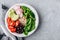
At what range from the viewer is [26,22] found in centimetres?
103

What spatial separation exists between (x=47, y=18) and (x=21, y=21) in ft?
0.43

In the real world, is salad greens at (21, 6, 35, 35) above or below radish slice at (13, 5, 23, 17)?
below

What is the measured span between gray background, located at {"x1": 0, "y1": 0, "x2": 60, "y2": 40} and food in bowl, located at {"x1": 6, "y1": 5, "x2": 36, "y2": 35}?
0.05 meters

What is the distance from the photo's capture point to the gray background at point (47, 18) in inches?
41.7

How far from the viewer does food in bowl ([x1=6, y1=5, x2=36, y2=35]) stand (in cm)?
103

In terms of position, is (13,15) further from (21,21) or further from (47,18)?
(47,18)

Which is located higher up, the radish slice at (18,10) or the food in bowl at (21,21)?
the radish slice at (18,10)

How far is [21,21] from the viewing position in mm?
1029

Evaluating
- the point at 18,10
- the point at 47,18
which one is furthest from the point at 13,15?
the point at 47,18

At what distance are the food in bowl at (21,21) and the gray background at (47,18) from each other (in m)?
0.05

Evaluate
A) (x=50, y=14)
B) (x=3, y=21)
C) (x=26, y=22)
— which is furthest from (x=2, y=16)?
(x=50, y=14)

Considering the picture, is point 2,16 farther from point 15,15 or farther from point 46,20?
point 46,20

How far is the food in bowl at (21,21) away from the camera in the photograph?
103 cm

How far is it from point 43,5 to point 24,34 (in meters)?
0.17
